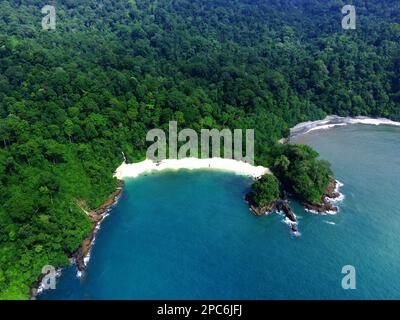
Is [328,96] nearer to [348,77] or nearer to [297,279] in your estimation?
[348,77]

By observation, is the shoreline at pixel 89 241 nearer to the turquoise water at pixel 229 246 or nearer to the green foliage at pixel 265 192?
the turquoise water at pixel 229 246

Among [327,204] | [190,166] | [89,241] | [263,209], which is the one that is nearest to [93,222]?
[89,241]

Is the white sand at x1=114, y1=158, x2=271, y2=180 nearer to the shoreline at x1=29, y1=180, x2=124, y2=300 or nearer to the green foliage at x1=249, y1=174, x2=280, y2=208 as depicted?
the shoreline at x1=29, y1=180, x2=124, y2=300

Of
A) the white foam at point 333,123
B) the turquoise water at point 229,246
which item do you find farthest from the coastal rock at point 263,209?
the white foam at point 333,123

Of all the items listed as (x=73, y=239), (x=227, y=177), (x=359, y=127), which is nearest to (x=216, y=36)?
(x=359, y=127)

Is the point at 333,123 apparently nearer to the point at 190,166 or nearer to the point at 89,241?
the point at 190,166

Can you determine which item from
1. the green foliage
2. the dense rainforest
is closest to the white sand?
the dense rainforest
